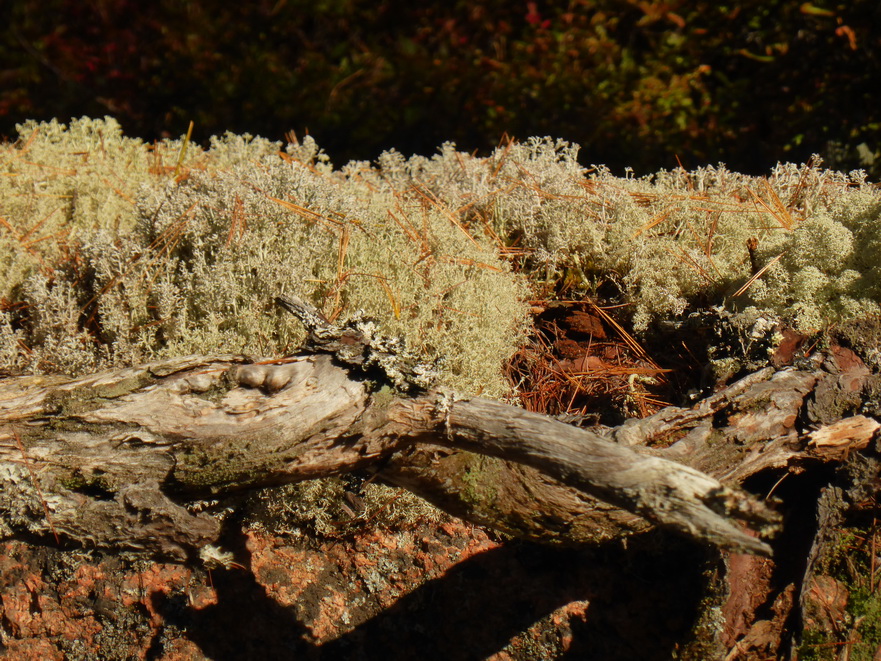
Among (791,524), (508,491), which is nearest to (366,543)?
(508,491)

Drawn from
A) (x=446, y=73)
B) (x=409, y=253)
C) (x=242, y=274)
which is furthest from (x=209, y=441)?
(x=446, y=73)

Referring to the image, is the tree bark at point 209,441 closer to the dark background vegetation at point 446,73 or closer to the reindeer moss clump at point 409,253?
the reindeer moss clump at point 409,253

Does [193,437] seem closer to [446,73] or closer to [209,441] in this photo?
[209,441]

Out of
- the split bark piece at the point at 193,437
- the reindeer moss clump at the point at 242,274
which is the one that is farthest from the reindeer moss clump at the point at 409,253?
the split bark piece at the point at 193,437

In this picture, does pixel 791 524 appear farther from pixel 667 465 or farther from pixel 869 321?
pixel 667 465

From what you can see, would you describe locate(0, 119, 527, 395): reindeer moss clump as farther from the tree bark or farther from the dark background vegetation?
the dark background vegetation

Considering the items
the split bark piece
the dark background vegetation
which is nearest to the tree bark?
the split bark piece
